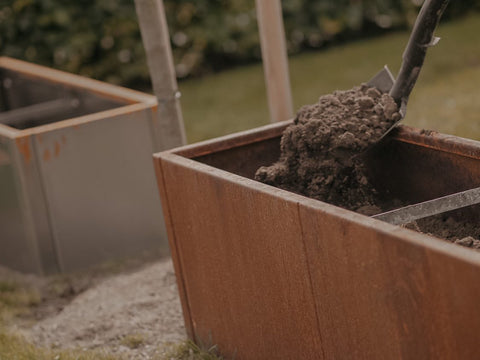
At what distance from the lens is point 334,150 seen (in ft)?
7.48

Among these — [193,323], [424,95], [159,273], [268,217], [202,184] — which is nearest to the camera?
[268,217]

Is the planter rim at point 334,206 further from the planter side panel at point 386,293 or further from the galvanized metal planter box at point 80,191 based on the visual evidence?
the galvanized metal planter box at point 80,191

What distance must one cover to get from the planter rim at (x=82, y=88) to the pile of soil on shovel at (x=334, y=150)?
4.37 feet

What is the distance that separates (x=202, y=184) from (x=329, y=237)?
1.92ft

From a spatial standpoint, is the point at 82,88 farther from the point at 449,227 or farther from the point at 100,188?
the point at 449,227

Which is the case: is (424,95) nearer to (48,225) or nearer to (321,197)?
(48,225)

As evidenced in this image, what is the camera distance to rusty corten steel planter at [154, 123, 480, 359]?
1.54 meters

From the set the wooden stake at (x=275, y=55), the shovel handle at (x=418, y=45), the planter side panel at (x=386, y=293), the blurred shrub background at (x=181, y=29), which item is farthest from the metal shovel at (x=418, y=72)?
the blurred shrub background at (x=181, y=29)

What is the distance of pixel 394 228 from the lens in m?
1.61

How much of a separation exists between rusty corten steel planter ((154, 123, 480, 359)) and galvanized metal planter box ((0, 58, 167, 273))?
1003 mm

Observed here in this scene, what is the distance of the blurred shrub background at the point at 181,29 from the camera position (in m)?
6.15

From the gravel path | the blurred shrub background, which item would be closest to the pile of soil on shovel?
the gravel path

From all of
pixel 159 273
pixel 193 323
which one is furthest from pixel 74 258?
pixel 193 323

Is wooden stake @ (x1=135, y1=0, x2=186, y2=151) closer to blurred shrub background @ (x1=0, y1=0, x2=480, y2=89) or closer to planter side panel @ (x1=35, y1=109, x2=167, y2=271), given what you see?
planter side panel @ (x1=35, y1=109, x2=167, y2=271)
